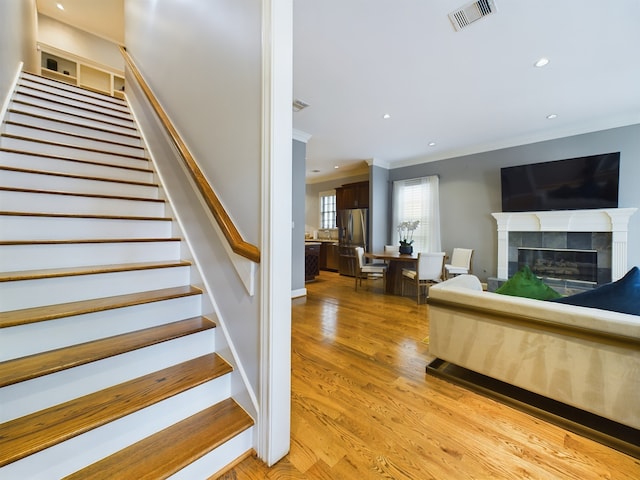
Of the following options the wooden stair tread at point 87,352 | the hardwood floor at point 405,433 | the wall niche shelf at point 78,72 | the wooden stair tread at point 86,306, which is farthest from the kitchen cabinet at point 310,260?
the wall niche shelf at point 78,72

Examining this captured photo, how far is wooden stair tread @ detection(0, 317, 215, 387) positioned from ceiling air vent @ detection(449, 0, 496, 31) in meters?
2.82

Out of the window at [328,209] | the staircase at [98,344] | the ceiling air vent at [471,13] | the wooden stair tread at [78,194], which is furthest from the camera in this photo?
the window at [328,209]

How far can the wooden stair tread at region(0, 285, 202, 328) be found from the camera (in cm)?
109

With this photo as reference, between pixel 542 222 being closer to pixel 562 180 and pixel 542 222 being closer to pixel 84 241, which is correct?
pixel 562 180

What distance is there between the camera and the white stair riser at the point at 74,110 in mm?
2627

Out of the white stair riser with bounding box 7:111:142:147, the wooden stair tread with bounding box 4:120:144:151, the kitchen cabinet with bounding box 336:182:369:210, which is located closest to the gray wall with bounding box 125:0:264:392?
the wooden stair tread with bounding box 4:120:144:151

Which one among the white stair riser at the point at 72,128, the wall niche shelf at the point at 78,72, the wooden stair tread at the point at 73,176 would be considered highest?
the wall niche shelf at the point at 78,72

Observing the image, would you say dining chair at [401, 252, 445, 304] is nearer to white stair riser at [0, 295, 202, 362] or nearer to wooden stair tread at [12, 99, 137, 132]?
white stair riser at [0, 295, 202, 362]

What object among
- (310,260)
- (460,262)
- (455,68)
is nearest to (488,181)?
(460,262)

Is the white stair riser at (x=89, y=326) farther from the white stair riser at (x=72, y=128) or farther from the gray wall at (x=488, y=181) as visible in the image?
the gray wall at (x=488, y=181)

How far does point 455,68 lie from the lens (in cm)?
259

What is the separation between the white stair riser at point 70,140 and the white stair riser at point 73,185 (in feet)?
2.02

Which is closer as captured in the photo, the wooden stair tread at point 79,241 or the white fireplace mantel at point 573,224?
the wooden stair tread at point 79,241

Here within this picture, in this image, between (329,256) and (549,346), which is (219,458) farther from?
(329,256)
